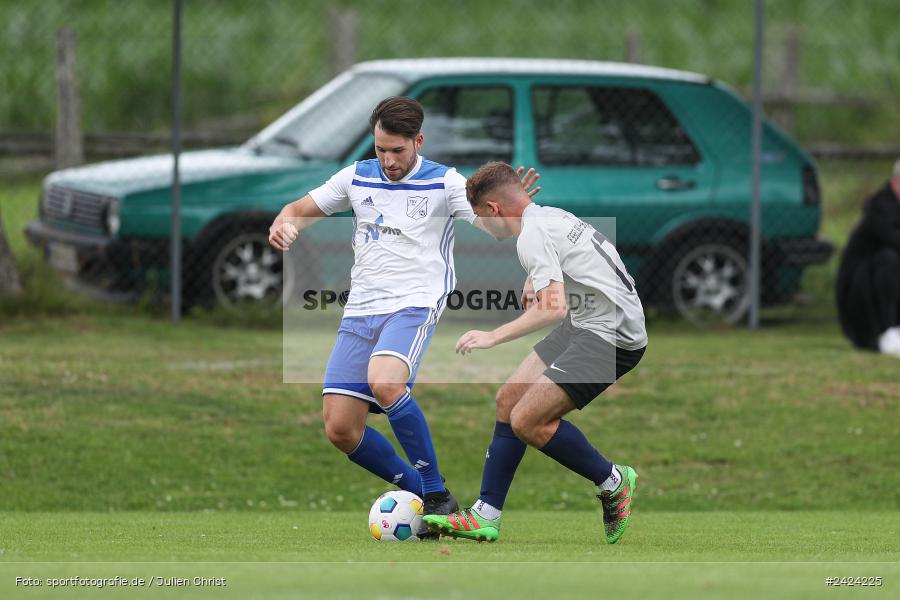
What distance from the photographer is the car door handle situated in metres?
14.1

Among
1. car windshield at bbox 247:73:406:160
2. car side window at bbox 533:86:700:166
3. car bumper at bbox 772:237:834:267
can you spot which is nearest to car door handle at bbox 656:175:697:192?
car side window at bbox 533:86:700:166

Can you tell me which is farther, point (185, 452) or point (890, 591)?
point (185, 452)

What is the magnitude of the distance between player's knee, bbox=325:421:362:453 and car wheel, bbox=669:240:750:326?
689 cm

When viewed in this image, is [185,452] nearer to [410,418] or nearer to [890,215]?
[410,418]

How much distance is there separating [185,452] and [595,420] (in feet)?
8.85

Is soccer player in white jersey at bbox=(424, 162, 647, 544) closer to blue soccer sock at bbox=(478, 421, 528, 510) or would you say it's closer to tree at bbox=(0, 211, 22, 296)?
blue soccer sock at bbox=(478, 421, 528, 510)

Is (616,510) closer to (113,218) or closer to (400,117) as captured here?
(400,117)

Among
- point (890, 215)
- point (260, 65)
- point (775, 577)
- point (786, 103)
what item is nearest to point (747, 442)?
point (890, 215)

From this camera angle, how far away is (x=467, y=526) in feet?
23.8

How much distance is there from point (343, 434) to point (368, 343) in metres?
0.41

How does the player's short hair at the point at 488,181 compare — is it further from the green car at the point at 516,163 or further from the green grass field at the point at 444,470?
the green car at the point at 516,163

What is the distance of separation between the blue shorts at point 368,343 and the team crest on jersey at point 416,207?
0.41 meters

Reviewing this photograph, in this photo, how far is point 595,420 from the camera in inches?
444

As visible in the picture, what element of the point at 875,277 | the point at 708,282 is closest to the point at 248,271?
the point at 708,282
